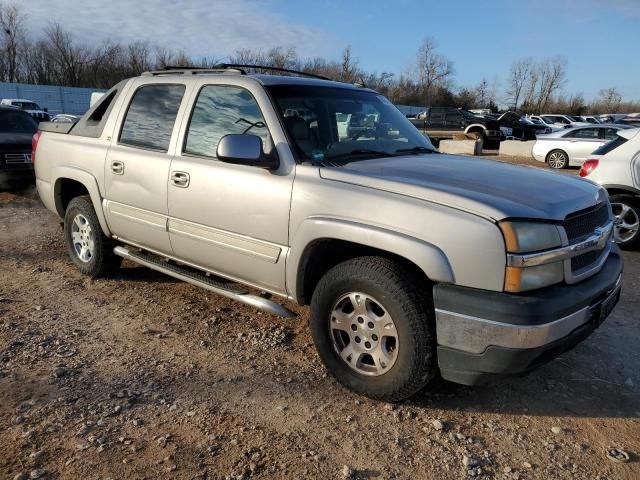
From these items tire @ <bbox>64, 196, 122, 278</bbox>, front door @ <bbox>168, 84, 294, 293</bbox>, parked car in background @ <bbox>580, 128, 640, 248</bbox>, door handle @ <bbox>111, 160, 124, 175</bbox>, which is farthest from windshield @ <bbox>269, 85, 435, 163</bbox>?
parked car in background @ <bbox>580, 128, 640, 248</bbox>

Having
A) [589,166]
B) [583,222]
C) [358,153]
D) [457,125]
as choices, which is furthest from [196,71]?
[457,125]

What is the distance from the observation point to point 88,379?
322 cm

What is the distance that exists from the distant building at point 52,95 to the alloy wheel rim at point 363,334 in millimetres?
47791

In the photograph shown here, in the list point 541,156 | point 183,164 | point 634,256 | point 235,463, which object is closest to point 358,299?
point 235,463

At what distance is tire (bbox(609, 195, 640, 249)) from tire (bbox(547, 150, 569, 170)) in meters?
10.4

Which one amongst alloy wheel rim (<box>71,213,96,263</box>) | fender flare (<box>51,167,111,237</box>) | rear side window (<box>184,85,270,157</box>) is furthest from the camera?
alloy wheel rim (<box>71,213,96,263</box>)

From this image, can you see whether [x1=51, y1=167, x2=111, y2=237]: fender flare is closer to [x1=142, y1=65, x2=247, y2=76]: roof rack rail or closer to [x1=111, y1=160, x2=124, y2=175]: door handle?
[x1=111, y1=160, x2=124, y2=175]: door handle

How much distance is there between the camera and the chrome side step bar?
341cm

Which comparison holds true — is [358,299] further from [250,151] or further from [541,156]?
[541,156]

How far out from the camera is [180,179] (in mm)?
3785

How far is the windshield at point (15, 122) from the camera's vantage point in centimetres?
977

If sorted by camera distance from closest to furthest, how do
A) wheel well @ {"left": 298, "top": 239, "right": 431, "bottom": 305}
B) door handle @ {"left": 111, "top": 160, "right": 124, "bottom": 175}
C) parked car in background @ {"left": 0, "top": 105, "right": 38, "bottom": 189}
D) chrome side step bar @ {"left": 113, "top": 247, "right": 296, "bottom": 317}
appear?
1. wheel well @ {"left": 298, "top": 239, "right": 431, "bottom": 305}
2. chrome side step bar @ {"left": 113, "top": 247, "right": 296, "bottom": 317}
3. door handle @ {"left": 111, "top": 160, "right": 124, "bottom": 175}
4. parked car in background @ {"left": 0, "top": 105, "right": 38, "bottom": 189}

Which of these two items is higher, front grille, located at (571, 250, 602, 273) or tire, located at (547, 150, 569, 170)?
front grille, located at (571, 250, 602, 273)

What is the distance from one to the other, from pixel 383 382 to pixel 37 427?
1.88 metres
